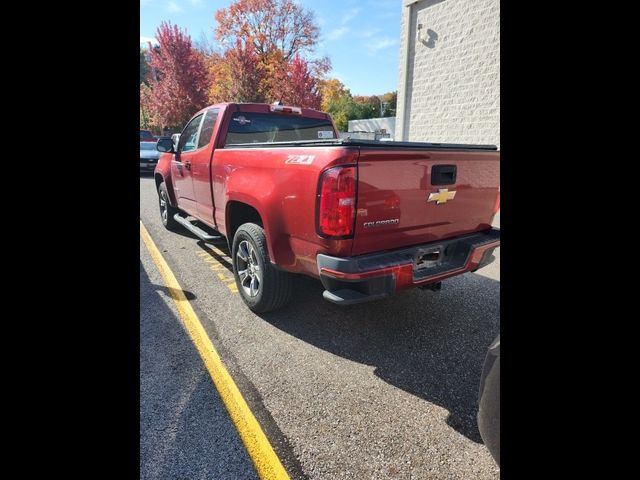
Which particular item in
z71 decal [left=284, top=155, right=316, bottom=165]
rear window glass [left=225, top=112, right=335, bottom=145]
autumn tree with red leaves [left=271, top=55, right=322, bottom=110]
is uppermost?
autumn tree with red leaves [left=271, top=55, right=322, bottom=110]

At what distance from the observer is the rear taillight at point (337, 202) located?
243 centimetres

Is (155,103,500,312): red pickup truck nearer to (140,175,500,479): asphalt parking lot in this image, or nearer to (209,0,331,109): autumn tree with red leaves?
(140,175,500,479): asphalt parking lot

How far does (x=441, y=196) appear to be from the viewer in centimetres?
297

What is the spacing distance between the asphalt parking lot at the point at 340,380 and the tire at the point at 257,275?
0.62 ft

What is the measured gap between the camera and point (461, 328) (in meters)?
3.41

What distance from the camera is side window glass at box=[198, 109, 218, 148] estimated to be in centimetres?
453

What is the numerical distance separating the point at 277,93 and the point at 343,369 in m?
27.2

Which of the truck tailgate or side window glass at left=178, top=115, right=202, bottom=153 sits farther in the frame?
side window glass at left=178, top=115, right=202, bottom=153

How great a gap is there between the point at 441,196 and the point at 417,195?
28cm

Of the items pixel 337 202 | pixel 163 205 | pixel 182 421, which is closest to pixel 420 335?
pixel 337 202

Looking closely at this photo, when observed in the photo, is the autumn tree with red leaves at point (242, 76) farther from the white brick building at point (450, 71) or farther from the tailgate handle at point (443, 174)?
the tailgate handle at point (443, 174)

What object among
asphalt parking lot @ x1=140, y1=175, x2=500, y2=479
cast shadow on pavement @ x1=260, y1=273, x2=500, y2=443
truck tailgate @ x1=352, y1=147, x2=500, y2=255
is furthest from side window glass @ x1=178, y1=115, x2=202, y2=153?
truck tailgate @ x1=352, y1=147, x2=500, y2=255

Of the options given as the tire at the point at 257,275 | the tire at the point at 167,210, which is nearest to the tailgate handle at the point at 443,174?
the tire at the point at 257,275

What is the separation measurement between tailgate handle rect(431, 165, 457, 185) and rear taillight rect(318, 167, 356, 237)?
2.61 feet
